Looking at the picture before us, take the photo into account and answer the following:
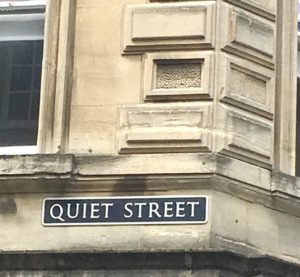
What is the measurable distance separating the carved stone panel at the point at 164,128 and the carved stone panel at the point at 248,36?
757 mm

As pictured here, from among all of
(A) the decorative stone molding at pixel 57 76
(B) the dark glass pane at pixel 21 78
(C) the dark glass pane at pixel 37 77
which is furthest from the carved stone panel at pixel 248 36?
(B) the dark glass pane at pixel 21 78

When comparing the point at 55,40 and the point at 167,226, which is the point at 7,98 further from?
the point at 167,226

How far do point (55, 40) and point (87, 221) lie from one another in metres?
1.97

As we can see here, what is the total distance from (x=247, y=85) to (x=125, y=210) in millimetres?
1833

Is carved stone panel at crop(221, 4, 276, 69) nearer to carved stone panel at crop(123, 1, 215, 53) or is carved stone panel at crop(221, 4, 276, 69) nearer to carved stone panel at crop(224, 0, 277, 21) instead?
carved stone panel at crop(224, 0, 277, 21)

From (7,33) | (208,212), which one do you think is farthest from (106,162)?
(7,33)

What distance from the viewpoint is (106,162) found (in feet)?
40.6

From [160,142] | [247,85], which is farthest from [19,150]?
[247,85]

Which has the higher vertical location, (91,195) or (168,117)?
(168,117)

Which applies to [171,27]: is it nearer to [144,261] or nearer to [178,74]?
[178,74]

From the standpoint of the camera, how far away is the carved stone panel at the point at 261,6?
1295 cm

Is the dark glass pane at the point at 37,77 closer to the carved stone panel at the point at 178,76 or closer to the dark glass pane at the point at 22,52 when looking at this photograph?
the dark glass pane at the point at 22,52

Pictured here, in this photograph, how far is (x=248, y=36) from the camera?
42.2ft

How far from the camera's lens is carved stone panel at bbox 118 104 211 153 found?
12.3 meters
